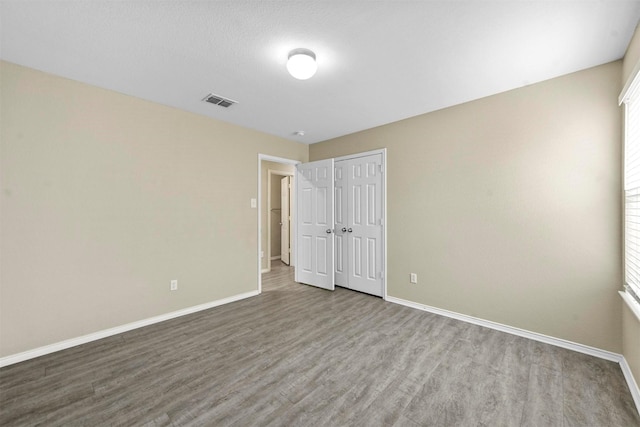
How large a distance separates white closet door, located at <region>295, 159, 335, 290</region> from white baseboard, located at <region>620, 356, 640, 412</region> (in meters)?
2.98

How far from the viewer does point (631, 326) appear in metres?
1.92

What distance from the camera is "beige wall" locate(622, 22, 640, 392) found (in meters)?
1.78

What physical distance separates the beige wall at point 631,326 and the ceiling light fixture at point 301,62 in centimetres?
212

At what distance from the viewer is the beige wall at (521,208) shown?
7.40ft

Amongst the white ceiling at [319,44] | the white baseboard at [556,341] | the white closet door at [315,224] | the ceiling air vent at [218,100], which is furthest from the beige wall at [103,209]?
the white baseboard at [556,341]

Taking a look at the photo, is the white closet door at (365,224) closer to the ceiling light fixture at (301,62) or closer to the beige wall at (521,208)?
the beige wall at (521,208)

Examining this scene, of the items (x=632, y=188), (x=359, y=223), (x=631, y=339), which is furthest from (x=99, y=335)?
(x=632, y=188)

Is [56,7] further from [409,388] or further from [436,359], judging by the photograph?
[436,359]

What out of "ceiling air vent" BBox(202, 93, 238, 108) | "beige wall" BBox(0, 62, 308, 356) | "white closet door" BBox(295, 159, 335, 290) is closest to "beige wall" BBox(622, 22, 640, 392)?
"white closet door" BBox(295, 159, 335, 290)

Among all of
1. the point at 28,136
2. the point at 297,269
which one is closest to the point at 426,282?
the point at 297,269

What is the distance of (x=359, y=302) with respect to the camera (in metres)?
3.62

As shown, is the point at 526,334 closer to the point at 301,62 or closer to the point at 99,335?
the point at 301,62

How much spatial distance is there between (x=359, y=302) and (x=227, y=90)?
10.00 feet

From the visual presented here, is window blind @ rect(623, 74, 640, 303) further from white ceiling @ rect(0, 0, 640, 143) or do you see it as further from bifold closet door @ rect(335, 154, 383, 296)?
bifold closet door @ rect(335, 154, 383, 296)
